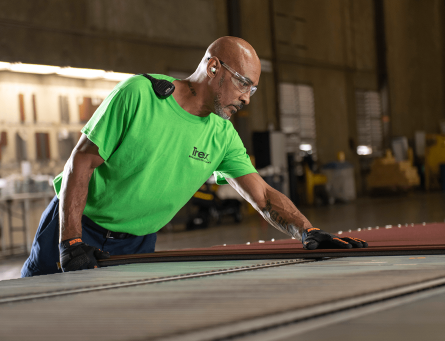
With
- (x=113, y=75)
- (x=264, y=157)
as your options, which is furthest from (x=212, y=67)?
(x=264, y=157)

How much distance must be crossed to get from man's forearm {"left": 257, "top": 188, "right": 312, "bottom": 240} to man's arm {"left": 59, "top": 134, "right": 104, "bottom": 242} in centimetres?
73

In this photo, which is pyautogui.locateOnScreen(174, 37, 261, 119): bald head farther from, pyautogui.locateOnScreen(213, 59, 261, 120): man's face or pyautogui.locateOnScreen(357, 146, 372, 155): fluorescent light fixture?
pyautogui.locateOnScreen(357, 146, 372, 155): fluorescent light fixture

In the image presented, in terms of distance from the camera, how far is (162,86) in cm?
178

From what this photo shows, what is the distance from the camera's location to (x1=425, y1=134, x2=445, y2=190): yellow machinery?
12820mm

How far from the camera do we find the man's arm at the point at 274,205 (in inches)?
77.3

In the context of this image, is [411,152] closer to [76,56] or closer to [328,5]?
[328,5]

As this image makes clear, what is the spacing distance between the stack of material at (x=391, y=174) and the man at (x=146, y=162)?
10736 millimetres

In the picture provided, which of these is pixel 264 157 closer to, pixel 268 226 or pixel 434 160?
pixel 268 226

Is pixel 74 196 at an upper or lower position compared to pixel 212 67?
lower

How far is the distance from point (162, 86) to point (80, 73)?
636 cm

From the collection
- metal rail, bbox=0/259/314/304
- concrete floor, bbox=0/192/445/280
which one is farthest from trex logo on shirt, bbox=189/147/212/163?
concrete floor, bbox=0/192/445/280

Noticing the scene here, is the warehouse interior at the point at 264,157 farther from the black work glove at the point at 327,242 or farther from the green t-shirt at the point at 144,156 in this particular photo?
the green t-shirt at the point at 144,156

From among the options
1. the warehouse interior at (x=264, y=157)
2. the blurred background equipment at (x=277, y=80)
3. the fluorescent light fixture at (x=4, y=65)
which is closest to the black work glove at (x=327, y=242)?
the warehouse interior at (x=264, y=157)

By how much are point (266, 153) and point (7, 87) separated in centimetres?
480
